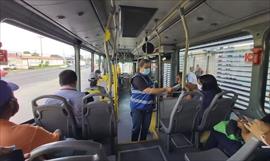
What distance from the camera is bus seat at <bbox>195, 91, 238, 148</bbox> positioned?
2519 millimetres

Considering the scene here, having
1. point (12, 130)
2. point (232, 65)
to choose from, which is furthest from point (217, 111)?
point (12, 130)

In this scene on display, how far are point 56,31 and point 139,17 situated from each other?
5.38 feet

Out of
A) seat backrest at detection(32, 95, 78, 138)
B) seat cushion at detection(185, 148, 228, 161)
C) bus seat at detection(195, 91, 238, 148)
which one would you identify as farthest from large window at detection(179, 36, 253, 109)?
seat backrest at detection(32, 95, 78, 138)

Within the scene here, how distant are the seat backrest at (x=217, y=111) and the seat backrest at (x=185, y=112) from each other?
0.53ft

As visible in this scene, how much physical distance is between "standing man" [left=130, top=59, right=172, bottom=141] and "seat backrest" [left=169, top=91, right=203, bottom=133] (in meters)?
0.53

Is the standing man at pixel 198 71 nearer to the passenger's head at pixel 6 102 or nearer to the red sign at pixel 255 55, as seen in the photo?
the red sign at pixel 255 55

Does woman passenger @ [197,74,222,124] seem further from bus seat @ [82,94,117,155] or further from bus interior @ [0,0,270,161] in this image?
bus seat @ [82,94,117,155]

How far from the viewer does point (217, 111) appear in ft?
8.65

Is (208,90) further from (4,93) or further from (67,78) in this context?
(4,93)

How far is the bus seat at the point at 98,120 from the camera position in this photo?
2.30 m

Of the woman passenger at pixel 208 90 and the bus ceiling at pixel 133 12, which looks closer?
the bus ceiling at pixel 133 12

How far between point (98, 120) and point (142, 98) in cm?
88

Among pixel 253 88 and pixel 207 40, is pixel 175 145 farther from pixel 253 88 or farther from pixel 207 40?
pixel 207 40

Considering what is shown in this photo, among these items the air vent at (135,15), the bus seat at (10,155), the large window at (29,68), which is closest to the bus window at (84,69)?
the large window at (29,68)
